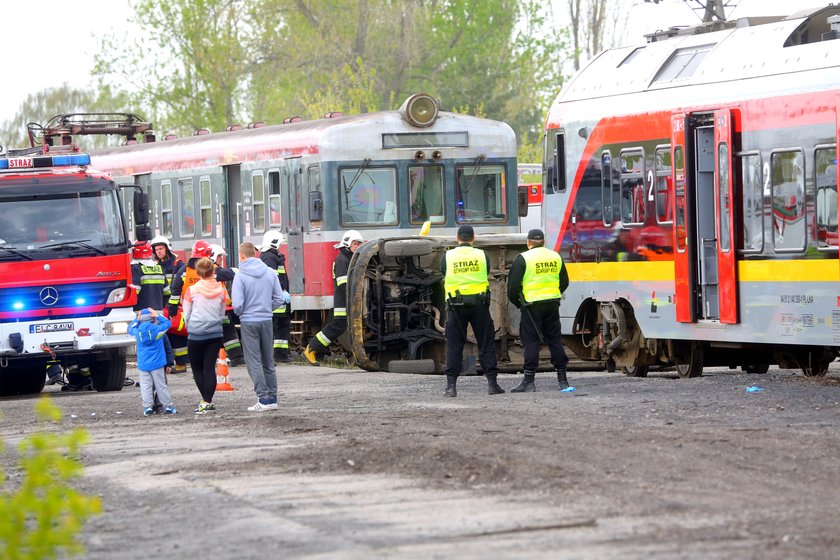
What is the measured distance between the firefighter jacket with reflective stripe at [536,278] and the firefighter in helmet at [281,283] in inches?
189

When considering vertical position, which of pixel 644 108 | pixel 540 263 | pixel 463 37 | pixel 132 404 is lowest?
pixel 132 404

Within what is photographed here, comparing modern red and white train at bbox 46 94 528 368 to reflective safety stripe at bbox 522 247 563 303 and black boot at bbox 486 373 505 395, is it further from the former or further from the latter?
black boot at bbox 486 373 505 395

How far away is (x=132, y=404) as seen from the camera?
18281 mm

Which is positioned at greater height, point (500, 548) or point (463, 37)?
point (463, 37)

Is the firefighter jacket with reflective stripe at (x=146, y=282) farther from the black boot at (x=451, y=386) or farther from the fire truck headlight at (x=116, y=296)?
the black boot at (x=451, y=386)

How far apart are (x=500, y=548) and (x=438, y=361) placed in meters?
12.4

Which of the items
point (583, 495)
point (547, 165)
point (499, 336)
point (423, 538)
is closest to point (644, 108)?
point (547, 165)

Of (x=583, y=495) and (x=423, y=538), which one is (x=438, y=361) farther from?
(x=423, y=538)

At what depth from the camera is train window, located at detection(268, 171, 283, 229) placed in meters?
25.1

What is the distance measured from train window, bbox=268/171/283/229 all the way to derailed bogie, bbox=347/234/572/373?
5.01 metres

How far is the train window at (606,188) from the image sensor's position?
61.5 feet

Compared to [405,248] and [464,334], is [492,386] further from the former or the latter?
[405,248]

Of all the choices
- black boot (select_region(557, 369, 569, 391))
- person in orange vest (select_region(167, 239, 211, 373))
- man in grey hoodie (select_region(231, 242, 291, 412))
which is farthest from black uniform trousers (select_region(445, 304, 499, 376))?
person in orange vest (select_region(167, 239, 211, 373))

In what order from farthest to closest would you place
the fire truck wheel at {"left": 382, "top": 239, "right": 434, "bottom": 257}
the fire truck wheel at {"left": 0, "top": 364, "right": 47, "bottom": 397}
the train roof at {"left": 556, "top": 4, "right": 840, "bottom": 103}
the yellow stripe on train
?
the fire truck wheel at {"left": 0, "top": 364, "right": 47, "bottom": 397} → the fire truck wheel at {"left": 382, "top": 239, "right": 434, "bottom": 257} → the train roof at {"left": 556, "top": 4, "right": 840, "bottom": 103} → the yellow stripe on train
